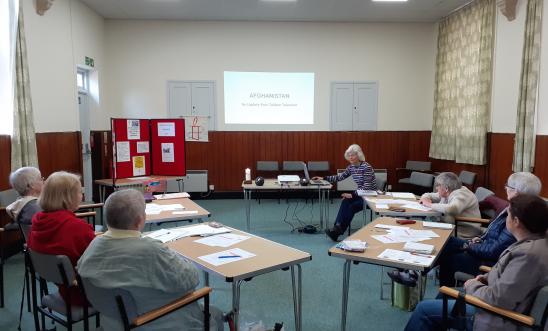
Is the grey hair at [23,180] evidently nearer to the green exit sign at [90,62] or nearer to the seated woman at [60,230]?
the seated woman at [60,230]

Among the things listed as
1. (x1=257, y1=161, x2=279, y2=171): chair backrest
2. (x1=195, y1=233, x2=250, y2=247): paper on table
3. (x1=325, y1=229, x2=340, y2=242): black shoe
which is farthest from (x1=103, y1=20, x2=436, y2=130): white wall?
(x1=195, y1=233, x2=250, y2=247): paper on table

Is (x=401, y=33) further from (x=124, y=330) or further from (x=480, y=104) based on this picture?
(x=124, y=330)

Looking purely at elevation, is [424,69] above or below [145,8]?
below

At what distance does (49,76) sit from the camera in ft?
18.3

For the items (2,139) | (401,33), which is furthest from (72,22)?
(401,33)

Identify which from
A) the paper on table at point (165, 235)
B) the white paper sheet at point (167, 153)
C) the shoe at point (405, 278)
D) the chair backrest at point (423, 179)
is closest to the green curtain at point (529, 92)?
the chair backrest at point (423, 179)

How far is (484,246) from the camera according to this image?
286 centimetres

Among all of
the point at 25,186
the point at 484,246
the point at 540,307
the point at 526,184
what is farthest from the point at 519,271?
the point at 25,186

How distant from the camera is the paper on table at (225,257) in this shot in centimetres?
240

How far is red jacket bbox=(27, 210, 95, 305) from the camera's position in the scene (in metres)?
2.29

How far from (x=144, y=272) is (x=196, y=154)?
6492mm

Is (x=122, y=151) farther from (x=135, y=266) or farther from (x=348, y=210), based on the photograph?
(x=135, y=266)

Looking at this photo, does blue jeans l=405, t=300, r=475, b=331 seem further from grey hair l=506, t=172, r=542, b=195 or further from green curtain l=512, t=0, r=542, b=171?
green curtain l=512, t=0, r=542, b=171

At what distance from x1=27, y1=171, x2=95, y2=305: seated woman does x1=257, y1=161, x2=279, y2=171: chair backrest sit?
5688mm
